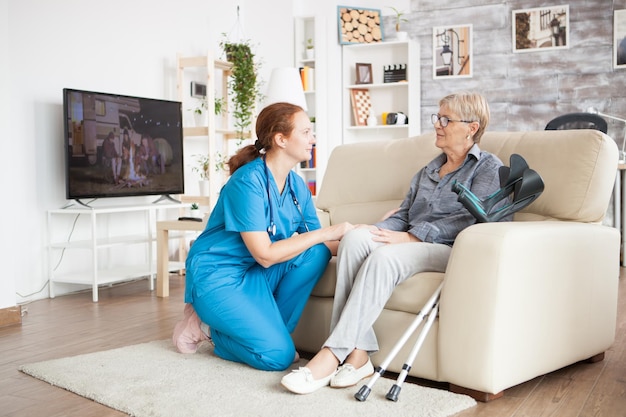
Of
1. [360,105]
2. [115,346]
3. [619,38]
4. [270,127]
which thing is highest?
[619,38]

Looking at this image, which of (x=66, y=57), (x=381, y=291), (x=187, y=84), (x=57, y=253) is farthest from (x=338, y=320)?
(x=187, y=84)

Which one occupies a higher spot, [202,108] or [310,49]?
[310,49]

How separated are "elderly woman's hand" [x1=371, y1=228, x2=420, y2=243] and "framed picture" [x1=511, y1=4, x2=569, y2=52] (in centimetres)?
420

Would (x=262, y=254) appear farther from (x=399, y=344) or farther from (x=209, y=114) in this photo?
(x=209, y=114)

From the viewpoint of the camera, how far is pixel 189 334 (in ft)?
→ 9.14

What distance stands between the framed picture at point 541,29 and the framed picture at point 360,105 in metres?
1.45

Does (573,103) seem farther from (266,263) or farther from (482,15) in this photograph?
(266,263)

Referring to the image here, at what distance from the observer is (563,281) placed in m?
2.40

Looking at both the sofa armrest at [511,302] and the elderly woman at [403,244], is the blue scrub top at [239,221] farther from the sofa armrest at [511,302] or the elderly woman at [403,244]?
the sofa armrest at [511,302]

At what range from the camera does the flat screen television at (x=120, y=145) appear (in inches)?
169

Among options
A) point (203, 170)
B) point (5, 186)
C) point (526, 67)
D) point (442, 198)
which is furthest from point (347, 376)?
point (526, 67)

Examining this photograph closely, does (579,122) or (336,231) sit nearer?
(336,231)

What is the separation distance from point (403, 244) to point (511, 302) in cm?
43

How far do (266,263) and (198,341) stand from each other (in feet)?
1.85
